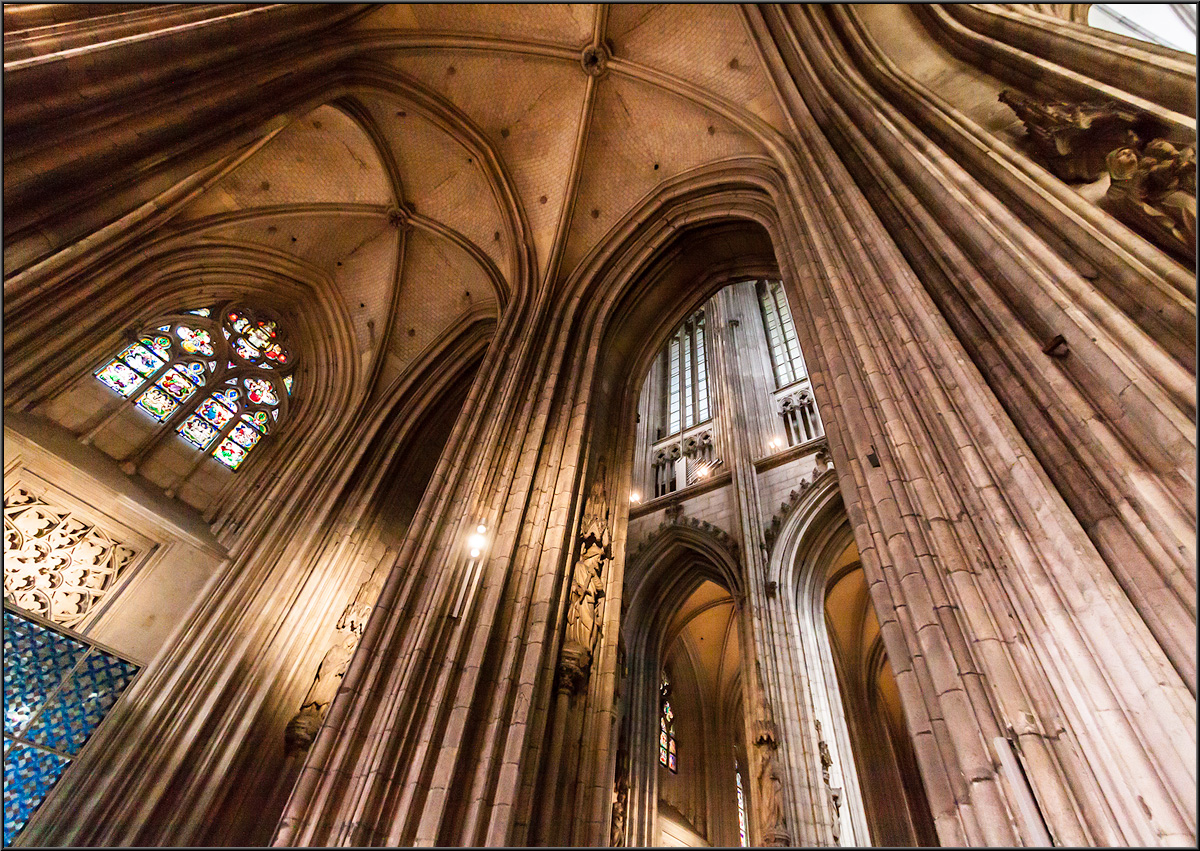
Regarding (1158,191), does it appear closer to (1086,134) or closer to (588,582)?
(1086,134)

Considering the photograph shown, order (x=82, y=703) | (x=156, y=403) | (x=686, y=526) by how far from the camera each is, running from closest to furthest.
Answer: (x=82, y=703)
(x=156, y=403)
(x=686, y=526)

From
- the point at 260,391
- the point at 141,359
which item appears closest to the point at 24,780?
the point at 141,359

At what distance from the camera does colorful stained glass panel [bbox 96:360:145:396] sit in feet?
27.2

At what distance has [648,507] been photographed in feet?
45.8

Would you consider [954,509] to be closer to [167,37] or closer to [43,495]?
[167,37]

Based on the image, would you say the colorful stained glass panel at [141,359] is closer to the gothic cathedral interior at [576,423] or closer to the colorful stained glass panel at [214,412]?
the gothic cathedral interior at [576,423]

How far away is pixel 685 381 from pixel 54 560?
44.5 ft

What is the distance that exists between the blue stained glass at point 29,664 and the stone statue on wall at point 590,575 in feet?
18.2

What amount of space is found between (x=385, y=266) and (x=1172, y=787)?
448 inches

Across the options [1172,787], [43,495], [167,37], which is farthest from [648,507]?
[1172,787]

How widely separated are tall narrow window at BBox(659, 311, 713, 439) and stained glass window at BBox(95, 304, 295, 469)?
29.5 ft

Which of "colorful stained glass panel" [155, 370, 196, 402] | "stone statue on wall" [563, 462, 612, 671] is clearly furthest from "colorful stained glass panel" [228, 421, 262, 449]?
"stone statue on wall" [563, 462, 612, 671]

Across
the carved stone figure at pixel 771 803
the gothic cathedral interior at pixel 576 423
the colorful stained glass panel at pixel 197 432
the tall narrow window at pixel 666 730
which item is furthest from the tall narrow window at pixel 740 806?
the colorful stained glass panel at pixel 197 432

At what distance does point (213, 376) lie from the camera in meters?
9.62
